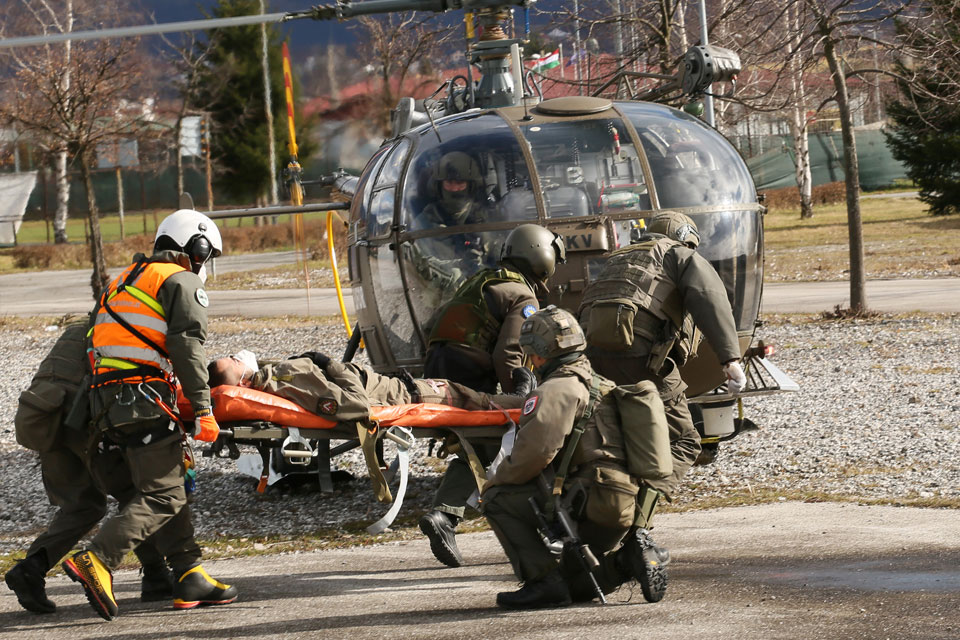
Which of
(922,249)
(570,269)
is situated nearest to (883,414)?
(570,269)

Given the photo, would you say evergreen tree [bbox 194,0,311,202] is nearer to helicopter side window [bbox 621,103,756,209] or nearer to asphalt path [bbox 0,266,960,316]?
asphalt path [bbox 0,266,960,316]

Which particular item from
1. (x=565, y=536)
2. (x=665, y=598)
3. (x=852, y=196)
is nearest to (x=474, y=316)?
(x=565, y=536)

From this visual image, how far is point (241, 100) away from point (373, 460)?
38404 mm

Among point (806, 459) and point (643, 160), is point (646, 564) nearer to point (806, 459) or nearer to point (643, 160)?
point (643, 160)

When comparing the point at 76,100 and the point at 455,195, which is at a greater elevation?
the point at 76,100

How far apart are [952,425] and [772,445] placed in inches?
57.0

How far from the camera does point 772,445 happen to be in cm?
930

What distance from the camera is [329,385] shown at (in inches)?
240

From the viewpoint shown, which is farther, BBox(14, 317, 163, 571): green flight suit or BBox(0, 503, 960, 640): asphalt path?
BBox(14, 317, 163, 571): green flight suit

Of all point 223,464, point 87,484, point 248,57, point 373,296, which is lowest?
point 223,464

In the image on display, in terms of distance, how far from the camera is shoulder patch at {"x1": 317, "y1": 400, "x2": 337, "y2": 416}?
6027 mm

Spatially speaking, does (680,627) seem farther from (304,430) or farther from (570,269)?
(570,269)

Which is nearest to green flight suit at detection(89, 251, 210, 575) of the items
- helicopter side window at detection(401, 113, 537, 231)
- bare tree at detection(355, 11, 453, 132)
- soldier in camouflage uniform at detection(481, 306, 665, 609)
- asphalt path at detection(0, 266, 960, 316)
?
soldier in camouflage uniform at detection(481, 306, 665, 609)

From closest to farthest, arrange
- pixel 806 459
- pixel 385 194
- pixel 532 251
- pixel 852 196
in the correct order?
1. pixel 532 251
2. pixel 385 194
3. pixel 806 459
4. pixel 852 196
